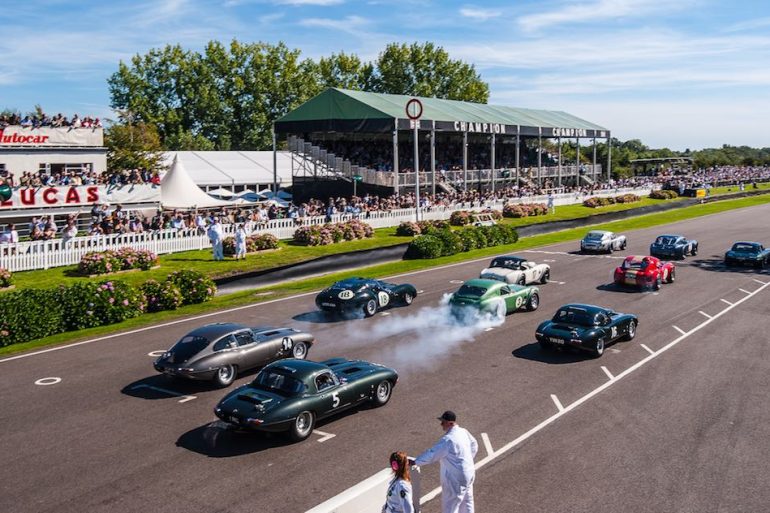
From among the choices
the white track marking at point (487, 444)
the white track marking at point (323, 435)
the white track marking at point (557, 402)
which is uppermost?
the white track marking at point (487, 444)

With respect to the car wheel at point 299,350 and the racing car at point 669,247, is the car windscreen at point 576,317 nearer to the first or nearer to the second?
the car wheel at point 299,350

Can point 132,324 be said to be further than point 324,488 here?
Yes

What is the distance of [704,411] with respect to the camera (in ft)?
50.7

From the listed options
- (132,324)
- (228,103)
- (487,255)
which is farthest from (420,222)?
(228,103)

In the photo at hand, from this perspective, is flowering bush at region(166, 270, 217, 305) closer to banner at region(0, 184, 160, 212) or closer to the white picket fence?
the white picket fence

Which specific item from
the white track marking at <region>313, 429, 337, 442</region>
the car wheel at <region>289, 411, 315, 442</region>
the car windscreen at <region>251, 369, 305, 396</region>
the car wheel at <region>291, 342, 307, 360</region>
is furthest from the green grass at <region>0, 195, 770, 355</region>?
the car wheel at <region>289, 411, 315, 442</region>

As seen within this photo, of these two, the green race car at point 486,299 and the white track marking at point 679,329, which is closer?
the white track marking at point 679,329

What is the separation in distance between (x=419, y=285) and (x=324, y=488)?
66.5ft

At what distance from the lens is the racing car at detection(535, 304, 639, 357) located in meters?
19.7

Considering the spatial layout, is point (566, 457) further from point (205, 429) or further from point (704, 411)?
point (205, 429)

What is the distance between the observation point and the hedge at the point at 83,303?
72.0 ft

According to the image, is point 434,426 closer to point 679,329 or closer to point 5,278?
point 679,329

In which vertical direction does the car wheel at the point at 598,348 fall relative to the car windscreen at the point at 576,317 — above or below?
below

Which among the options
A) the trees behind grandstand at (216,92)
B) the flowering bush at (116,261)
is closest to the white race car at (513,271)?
the flowering bush at (116,261)
